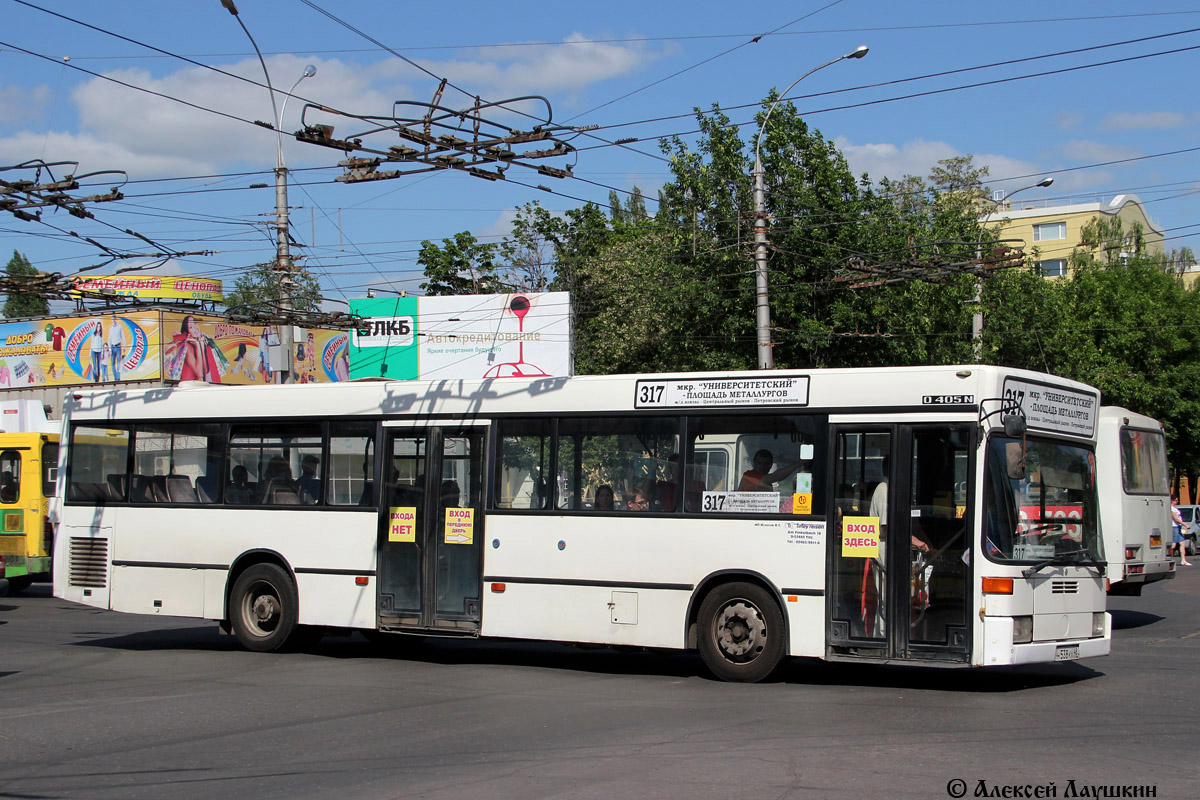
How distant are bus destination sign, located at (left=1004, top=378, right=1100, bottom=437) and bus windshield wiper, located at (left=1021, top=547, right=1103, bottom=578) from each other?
1.11m

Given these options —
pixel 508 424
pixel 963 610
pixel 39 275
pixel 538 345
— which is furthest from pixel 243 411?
pixel 538 345

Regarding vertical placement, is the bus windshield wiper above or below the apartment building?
below

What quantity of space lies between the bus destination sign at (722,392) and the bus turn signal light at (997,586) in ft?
7.33

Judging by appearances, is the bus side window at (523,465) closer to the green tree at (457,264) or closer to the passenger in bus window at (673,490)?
the passenger in bus window at (673,490)

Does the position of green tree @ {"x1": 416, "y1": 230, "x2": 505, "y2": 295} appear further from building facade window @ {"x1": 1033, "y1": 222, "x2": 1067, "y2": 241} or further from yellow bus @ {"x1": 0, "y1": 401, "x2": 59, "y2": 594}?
building facade window @ {"x1": 1033, "y1": 222, "x2": 1067, "y2": 241}

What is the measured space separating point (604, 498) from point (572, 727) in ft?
11.2

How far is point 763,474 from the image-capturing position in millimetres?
10953

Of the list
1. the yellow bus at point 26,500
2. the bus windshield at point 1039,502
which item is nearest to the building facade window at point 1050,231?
the yellow bus at point 26,500

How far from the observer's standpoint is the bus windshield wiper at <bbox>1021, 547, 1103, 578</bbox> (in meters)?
9.96

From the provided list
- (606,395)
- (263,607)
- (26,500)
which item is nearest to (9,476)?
(26,500)

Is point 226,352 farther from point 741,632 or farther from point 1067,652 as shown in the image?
point 1067,652

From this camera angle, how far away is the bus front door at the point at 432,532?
12.3 meters

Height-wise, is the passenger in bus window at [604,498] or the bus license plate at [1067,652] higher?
the passenger in bus window at [604,498]

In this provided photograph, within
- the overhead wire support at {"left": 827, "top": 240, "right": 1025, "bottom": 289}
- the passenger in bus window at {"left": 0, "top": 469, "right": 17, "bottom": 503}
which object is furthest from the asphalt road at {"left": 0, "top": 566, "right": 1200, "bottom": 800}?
the passenger in bus window at {"left": 0, "top": 469, "right": 17, "bottom": 503}
